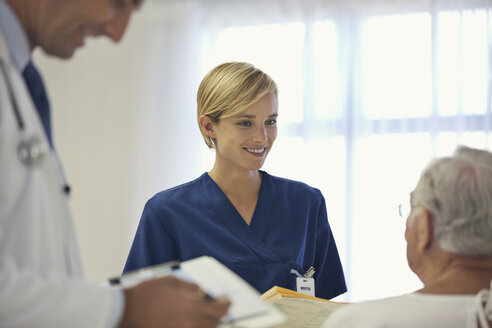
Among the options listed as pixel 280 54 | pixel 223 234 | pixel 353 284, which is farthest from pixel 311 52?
pixel 223 234

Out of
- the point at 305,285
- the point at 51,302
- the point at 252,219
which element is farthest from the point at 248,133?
the point at 51,302

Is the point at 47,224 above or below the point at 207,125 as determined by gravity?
below

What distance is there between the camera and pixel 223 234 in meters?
1.91

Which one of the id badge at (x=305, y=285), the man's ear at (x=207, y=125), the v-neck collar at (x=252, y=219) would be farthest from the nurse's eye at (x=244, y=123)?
the id badge at (x=305, y=285)

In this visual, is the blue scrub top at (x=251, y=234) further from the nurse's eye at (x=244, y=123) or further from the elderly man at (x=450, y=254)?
the elderly man at (x=450, y=254)

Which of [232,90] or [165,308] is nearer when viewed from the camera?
[165,308]

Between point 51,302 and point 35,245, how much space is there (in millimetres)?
119

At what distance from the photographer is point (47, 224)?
890 millimetres

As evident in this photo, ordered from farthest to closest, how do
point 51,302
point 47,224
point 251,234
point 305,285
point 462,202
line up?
point 251,234 < point 305,285 < point 462,202 < point 47,224 < point 51,302

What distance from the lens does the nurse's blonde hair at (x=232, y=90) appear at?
6.21 feet

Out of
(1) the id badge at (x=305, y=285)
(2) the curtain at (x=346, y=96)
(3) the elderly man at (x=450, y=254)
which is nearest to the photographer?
(3) the elderly man at (x=450, y=254)

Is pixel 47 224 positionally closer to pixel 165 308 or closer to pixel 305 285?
pixel 165 308

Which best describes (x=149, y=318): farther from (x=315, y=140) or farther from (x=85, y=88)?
(x=85, y=88)

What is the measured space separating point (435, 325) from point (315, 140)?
277 cm
